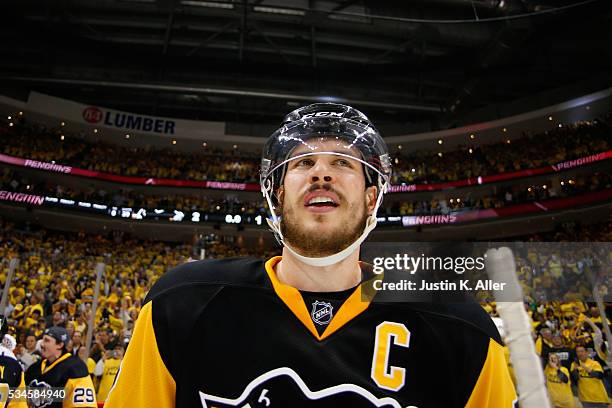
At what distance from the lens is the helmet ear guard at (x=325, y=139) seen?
169cm

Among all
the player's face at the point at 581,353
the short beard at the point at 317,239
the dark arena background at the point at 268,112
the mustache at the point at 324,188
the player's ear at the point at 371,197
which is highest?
the dark arena background at the point at 268,112

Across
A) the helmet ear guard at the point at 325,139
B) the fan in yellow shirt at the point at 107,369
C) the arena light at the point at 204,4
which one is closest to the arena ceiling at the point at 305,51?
the arena light at the point at 204,4

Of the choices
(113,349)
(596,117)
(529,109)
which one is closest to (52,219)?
(113,349)

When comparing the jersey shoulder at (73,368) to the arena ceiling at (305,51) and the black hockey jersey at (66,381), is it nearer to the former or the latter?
the black hockey jersey at (66,381)

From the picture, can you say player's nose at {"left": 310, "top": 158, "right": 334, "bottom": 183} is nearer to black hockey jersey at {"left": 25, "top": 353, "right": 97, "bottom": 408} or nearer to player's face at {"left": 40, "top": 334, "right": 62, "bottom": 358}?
black hockey jersey at {"left": 25, "top": 353, "right": 97, "bottom": 408}

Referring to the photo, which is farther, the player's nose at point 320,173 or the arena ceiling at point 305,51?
the arena ceiling at point 305,51

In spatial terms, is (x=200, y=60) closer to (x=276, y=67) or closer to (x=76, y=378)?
(x=276, y=67)

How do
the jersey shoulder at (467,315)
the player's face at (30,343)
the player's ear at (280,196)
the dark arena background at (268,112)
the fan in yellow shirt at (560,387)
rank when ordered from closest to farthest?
the jersey shoulder at (467,315), the player's ear at (280,196), the fan in yellow shirt at (560,387), the player's face at (30,343), the dark arena background at (268,112)

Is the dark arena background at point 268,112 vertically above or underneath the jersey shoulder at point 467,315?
above

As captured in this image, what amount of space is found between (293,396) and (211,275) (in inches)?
21.1

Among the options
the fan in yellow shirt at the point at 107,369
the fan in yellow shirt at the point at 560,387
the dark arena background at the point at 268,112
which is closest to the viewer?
the fan in yellow shirt at the point at 560,387

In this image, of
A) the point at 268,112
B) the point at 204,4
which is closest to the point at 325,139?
the point at 204,4

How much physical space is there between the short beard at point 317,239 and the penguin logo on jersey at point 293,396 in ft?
1.31

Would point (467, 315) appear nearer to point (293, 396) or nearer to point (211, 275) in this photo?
point (293, 396)
